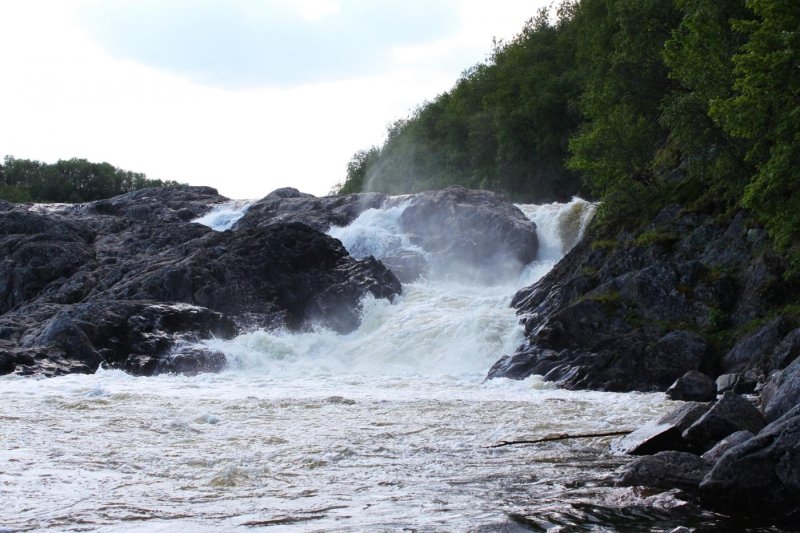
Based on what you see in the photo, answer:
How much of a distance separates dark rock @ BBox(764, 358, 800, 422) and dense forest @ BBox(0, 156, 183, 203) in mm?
88113

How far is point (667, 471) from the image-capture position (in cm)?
1082

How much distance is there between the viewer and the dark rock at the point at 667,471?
10594 mm

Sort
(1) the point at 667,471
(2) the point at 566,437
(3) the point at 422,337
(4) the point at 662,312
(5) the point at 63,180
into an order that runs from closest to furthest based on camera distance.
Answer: (1) the point at 667,471
(2) the point at 566,437
(4) the point at 662,312
(3) the point at 422,337
(5) the point at 63,180

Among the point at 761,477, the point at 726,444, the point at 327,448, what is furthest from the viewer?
the point at 327,448

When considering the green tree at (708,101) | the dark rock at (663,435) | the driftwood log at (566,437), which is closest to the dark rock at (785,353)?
the green tree at (708,101)

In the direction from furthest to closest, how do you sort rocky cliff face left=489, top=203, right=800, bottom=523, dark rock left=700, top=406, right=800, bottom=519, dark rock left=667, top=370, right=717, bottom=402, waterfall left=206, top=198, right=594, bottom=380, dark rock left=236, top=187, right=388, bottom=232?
dark rock left=236, top=187, right=388, bottom=232, waterfall left=206, top=198, right=594, bottom=380, dark rock left=667, top=370, right=717, bottom=402, rocky cliff face left=489, top=203, right=800, bottom=523, dark rock left=700, top=406, right=800, bottom=519

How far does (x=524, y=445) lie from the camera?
1420cm

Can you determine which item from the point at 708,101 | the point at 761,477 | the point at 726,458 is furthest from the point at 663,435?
the point at 708,101

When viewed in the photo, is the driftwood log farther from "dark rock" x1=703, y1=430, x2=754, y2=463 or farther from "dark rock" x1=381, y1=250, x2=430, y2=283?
"dark rock" x1=381, y1=250, x2=430, y2=283

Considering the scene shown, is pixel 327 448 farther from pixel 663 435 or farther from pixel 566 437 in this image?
pixel 663 435

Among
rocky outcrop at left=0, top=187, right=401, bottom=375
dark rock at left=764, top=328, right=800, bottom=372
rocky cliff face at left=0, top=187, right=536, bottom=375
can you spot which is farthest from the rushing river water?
dark rock at left=764, top=328, right=800, bottom=372

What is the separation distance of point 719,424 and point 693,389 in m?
7.28

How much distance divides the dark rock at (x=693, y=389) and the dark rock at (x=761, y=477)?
9.62 metres

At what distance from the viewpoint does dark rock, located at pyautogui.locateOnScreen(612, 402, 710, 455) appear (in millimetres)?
12516
